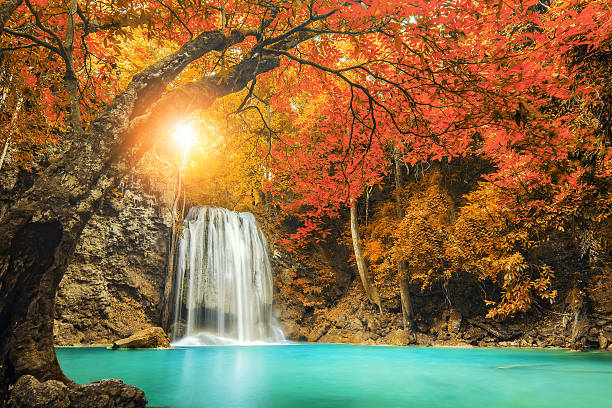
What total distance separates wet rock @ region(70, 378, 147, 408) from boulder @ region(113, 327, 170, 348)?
21.1 feet

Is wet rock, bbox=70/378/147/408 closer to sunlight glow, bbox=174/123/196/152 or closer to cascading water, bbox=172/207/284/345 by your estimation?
cascading water, bbox=172/207/284/345

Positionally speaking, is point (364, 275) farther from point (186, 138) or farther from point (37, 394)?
point (37, 394)

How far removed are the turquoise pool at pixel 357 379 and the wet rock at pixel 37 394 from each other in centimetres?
98

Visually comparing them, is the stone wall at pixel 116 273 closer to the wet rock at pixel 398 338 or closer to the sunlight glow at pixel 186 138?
the sunlight glow at pixel 186 138

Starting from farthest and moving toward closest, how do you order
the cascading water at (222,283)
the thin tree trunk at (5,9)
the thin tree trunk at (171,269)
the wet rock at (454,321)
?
the cascading water at (222,283)
the thin tree trunk at (171,269)
the wet rock at (454,321)
the thin tree trunk at (5,9)

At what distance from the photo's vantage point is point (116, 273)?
1051 centimetres

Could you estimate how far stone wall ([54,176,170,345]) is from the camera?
948 cm

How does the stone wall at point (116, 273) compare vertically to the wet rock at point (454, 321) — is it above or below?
above

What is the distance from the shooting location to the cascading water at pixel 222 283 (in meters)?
11.5

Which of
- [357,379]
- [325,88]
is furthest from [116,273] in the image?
[325,88]

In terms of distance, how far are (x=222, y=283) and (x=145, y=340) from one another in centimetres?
387

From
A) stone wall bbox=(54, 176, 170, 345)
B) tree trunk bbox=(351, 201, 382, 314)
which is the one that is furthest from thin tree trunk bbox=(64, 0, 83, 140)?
tree trunk bbox=(351, 201, 382, 314)

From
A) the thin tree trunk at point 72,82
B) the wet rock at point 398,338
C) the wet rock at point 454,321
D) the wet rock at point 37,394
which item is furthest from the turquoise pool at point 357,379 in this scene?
the wet rock at point 398,338

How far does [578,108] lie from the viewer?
4.69 m
